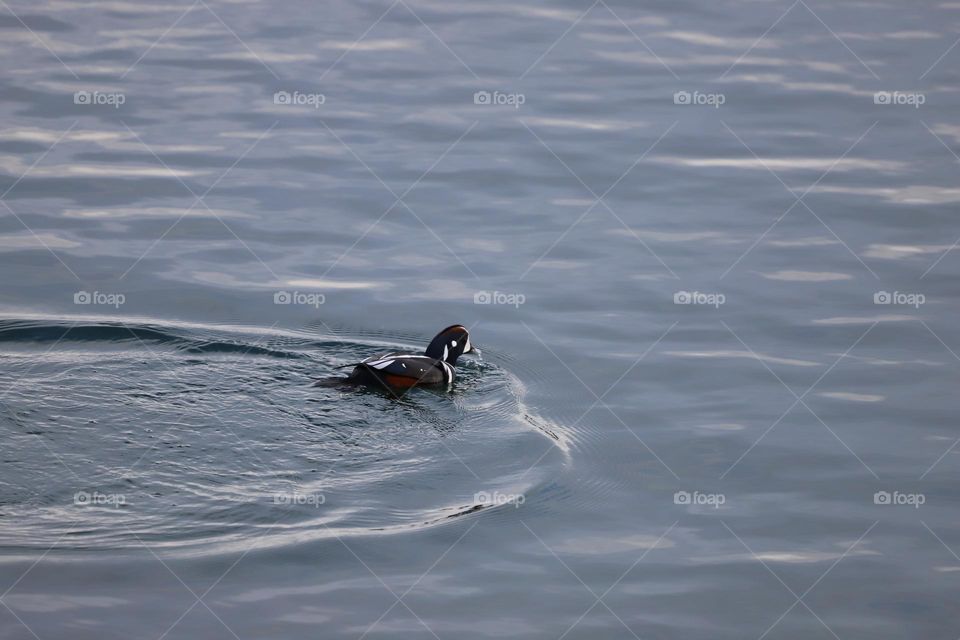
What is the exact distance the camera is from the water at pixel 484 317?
9.74 metres

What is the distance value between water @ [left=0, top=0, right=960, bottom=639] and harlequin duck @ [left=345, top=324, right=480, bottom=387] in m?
0.19

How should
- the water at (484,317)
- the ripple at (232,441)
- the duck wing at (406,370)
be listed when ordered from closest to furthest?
the water at (484,317)
the ripple at (232,441)
the duck wing at (406,370)

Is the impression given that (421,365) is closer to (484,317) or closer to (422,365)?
(422,365)

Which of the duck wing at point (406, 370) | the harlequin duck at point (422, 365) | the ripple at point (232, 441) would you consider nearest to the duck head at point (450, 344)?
the harlequin duck at point (422, 365)

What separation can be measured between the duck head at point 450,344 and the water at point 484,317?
256 millimetres

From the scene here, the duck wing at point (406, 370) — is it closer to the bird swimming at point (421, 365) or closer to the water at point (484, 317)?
the bird swimming at point (421, 365)

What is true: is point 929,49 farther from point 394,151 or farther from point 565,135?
point 394,151

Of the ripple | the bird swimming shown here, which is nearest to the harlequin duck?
the bird swimming

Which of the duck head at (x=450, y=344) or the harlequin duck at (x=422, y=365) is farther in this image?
the duck head at (x=450, y=344)

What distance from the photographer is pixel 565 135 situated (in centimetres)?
1798

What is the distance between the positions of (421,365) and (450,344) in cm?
41

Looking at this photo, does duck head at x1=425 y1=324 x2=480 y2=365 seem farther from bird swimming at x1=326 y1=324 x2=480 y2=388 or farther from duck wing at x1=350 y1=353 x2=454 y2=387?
duck wing at x1=350 y1=353 x2=454 y2=387

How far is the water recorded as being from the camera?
32.0ft

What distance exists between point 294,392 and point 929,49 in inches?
476
